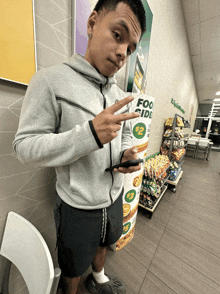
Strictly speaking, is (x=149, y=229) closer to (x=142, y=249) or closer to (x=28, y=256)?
(x=142, y=249)

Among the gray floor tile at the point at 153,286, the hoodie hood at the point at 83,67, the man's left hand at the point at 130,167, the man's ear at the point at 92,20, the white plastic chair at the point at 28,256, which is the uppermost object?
the man's ear at the point at 92,20

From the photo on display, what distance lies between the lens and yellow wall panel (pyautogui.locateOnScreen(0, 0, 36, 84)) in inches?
20.5

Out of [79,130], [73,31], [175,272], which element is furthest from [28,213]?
[175,272]

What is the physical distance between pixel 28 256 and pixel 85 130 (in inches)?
26.2

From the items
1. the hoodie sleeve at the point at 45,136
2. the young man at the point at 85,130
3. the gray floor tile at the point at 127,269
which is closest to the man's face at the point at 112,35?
the young man at the point at 85,130

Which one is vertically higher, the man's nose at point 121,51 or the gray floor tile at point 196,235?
the man's nose at point 121,51

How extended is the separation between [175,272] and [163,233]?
1.47 ft

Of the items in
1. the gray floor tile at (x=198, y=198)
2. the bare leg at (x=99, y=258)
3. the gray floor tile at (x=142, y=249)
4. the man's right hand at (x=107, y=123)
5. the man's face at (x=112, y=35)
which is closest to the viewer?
the man's right hand at (x=107, y=123)

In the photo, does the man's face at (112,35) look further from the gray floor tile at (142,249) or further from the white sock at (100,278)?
the gray floor tile at (142,249)

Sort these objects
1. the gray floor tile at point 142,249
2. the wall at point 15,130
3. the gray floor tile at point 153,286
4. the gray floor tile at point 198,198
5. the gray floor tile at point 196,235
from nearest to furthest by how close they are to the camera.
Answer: the wall at point 15,130, the gray floor tile at point 153,286, the gray floor tile at point 142,249, the gray floor tile at point 196,235, the gray floor tile at point 198,198

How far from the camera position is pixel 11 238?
2.15 feet

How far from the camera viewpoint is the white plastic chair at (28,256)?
1.38 ft

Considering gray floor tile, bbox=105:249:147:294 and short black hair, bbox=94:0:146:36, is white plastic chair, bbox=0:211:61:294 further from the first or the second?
short black hair, bbox=94:0:146:36

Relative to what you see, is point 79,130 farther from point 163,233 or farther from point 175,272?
point 163,233
